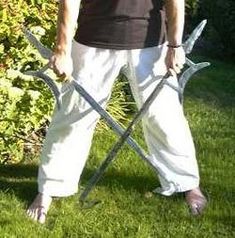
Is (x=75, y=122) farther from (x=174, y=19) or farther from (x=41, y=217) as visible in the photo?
(x=174, y=19)

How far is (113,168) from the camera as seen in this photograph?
536 cm

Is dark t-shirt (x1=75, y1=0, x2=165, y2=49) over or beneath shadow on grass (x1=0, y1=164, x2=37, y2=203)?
over


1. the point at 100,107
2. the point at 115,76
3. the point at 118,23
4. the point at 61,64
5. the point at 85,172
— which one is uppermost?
the point at 118,23

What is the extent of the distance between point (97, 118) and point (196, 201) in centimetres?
85

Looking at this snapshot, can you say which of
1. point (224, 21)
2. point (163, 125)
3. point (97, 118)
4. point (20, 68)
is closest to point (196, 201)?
point (163, 125)

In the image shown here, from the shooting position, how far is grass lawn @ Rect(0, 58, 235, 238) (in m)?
4.39

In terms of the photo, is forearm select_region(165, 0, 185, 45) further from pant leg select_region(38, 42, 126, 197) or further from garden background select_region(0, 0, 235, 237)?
garden background select_region(0, 0, 235, 237)

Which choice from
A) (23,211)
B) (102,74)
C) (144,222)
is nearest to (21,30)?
(102,74)

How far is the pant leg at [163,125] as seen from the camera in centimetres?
429

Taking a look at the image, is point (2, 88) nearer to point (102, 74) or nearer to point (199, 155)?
point (102, 74)

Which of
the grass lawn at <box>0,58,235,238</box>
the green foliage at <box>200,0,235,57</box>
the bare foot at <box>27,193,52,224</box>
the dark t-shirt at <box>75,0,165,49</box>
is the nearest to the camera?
the dark t-shirt at <box>75,0,165,49</box>

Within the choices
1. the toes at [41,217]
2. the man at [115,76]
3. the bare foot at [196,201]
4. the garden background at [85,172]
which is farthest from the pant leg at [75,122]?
the bare foot at [196,201]

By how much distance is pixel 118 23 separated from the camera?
4129 mm

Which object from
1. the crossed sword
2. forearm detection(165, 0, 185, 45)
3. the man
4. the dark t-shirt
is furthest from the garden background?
forearm detection(165, 0, 185, 45)
